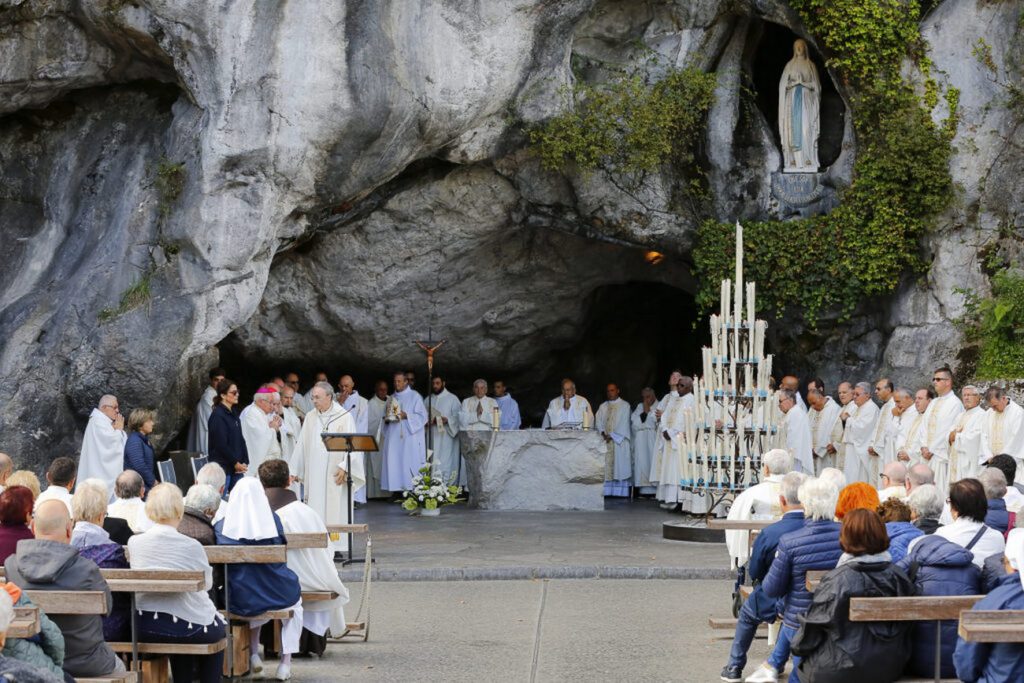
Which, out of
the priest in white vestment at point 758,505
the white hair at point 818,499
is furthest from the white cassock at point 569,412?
the white hair at point 818,499

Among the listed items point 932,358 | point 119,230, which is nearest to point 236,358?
point 119,230

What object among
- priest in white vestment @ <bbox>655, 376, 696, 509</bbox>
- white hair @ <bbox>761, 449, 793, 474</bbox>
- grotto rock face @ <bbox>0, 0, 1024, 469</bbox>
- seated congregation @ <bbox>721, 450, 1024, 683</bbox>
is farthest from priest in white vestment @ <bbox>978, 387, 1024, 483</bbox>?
seated congregation @ <bbox>721, 450, 1024, 683</bbox>

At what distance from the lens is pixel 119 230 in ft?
52.1

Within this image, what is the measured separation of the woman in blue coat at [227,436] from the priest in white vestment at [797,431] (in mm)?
5876

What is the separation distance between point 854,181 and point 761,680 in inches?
419

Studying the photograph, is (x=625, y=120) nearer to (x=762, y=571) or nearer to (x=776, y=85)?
(x=776, y=85)

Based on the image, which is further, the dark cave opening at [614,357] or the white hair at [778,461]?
the dark cave opening at [614,357]

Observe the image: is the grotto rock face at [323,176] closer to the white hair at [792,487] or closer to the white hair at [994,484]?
the white hair at [792,487]

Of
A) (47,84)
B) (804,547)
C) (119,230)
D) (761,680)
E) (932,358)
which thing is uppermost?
(47,84)

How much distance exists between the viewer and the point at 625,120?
58.5ft

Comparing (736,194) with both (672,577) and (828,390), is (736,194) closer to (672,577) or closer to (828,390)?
(828,390)

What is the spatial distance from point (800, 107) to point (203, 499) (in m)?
11.7

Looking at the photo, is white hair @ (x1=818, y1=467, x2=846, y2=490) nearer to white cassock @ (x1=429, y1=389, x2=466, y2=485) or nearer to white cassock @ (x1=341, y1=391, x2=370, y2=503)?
white cassock @ (x1=341, y1=391, x2=370, y2=503)

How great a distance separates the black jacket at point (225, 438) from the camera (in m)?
14.8
